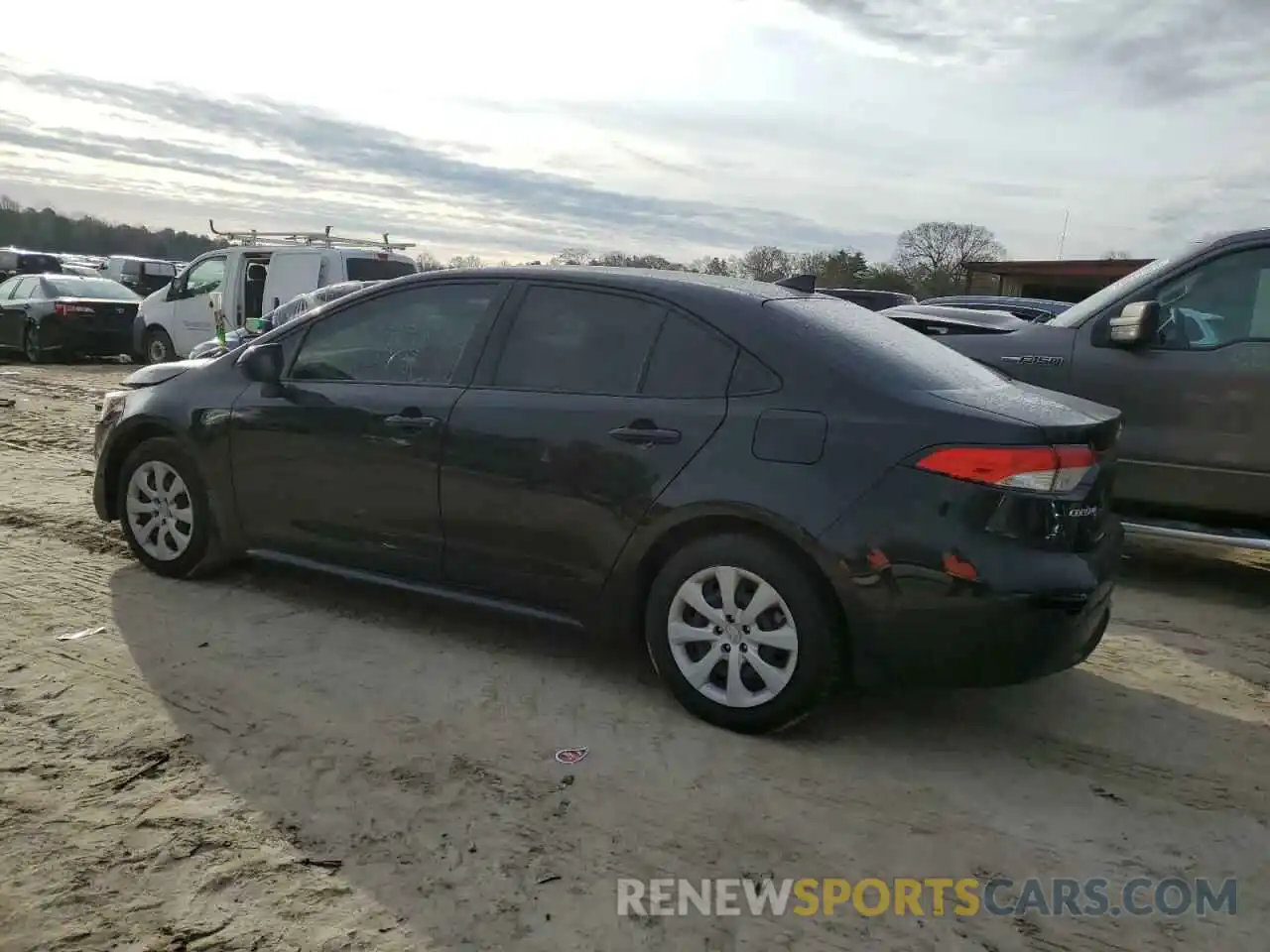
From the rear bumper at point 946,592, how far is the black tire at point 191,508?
308 centimetres

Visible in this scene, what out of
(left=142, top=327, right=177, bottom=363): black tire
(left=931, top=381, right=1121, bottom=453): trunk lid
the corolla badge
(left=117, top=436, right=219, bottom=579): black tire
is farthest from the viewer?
(left=142, top=327, right=177, bottom=363): black tire

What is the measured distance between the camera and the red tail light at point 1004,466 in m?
3.19

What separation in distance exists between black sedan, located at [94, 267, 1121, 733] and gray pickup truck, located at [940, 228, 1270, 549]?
1866 millimetres

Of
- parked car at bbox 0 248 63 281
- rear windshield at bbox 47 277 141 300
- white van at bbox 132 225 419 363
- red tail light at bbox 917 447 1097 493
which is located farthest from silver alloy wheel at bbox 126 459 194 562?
parked car at bbox 0 248 63 281

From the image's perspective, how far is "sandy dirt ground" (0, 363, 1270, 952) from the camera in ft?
8.27

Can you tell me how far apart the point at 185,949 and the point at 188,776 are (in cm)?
84

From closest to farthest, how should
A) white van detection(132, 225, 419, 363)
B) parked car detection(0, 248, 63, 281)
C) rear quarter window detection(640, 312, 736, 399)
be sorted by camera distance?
rear quarter window detection(640, 312, 736, 399) → white van detection(132, 225, 419, 363) → parked car detection(0, 248, 63, 281)

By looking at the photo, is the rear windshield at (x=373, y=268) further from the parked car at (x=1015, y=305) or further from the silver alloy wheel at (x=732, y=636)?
the silver alloy wheel at (x=732, y=636)

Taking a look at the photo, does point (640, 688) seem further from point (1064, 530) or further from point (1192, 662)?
point (1192, 662)

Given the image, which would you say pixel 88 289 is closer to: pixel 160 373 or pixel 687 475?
pixel 160 373

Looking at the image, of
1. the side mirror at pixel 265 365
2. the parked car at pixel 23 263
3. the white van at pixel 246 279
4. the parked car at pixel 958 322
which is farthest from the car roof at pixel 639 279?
the parked car at pixel 23 263

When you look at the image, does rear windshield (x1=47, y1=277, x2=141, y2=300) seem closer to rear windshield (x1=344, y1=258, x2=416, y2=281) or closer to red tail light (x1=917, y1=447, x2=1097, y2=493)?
rear windshield (x1=344, y1=258, x2=416, y2=281)

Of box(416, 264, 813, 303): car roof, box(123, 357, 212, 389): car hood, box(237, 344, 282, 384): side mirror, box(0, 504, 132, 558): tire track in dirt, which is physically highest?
box(416, 264, 813, 303): car roof

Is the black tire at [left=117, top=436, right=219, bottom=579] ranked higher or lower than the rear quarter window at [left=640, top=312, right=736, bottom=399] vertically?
lower
